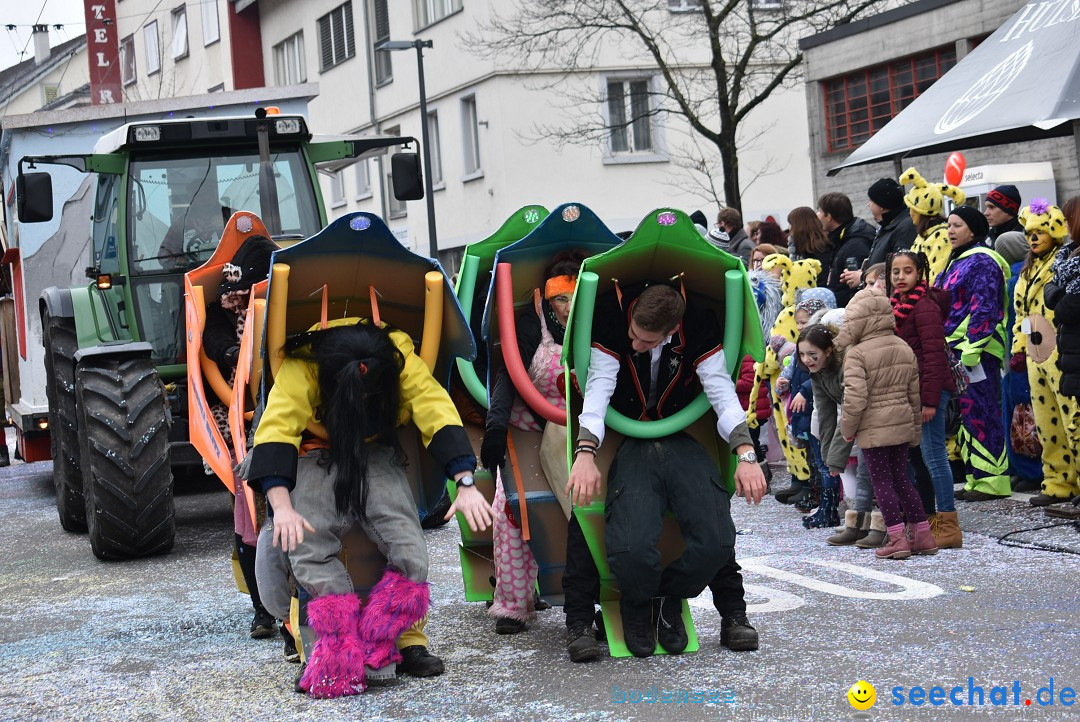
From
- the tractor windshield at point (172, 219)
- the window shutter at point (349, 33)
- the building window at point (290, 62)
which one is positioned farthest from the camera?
the building window at point (290, 62)

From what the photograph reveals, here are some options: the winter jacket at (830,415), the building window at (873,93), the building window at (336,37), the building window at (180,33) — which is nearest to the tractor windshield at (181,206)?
the winter jacket at (830,415)

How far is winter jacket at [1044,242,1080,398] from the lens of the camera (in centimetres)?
820

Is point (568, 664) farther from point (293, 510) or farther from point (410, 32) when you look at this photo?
point (410, 32)

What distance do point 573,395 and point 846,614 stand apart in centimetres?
163

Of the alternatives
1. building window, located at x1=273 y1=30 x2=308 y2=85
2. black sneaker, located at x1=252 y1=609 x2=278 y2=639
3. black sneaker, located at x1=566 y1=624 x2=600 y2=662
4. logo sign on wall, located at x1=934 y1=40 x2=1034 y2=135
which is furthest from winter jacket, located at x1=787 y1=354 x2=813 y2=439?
building window, located at x1=273 y1=30 x2=308 y2=85

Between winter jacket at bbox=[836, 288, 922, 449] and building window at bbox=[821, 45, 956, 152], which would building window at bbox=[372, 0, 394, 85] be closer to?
building window at bbox=[821, 45, 956, 152]

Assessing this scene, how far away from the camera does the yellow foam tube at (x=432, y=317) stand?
6.05m

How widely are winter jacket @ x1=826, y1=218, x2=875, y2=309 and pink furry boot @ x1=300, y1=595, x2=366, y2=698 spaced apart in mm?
5904

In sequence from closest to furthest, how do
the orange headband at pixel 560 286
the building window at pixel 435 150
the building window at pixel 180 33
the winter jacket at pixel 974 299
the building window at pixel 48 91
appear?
the orange headband at pixel 560 286 < the winter jacket at pixel 974 299 < the building window at pixel 435 150 < the building window at pixel 180 33 < the building window at pixel 48 91

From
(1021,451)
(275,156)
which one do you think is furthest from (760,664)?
(275,156)

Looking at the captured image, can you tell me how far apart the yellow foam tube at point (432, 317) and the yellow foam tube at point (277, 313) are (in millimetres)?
586

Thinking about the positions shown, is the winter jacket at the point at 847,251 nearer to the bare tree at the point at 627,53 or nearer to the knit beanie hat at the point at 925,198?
the knit beanie hat at the point at 925,198

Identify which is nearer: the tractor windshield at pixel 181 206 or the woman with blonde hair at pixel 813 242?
the tractor windshield at pixel 181 206

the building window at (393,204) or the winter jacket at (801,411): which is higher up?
the building window at (393,204)
